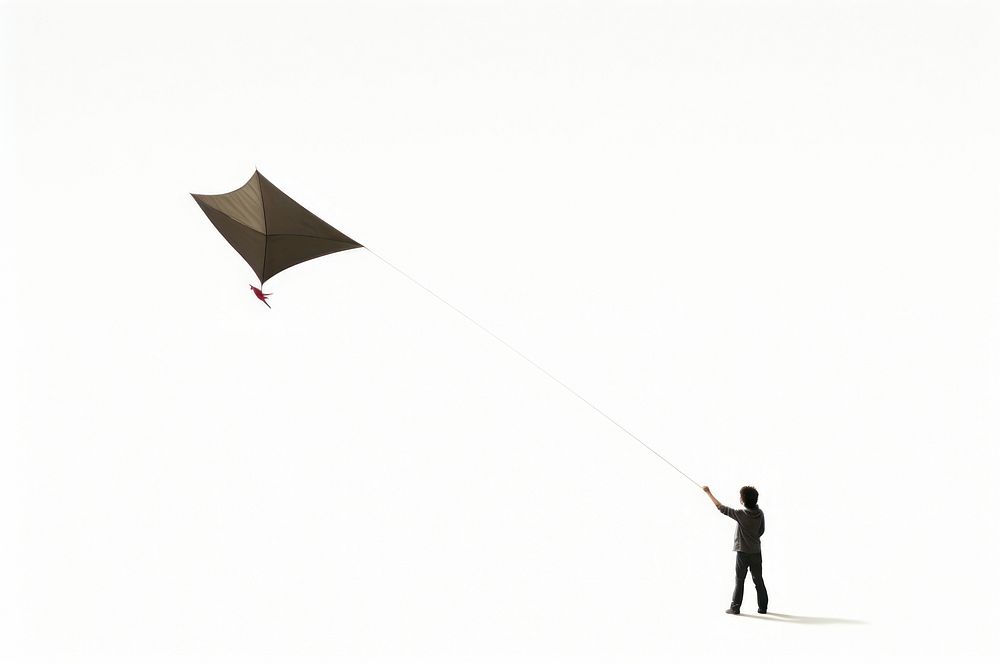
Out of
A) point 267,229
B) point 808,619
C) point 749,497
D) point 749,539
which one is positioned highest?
point 267,229

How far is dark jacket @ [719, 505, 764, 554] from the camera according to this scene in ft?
20.9

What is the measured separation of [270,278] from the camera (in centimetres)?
776

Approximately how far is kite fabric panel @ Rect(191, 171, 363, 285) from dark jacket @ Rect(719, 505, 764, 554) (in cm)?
361

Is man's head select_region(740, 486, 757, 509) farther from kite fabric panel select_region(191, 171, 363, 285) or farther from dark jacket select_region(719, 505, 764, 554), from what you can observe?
kite fabric panel select_region(191, 171, 363, 285)

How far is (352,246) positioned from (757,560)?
4046 mm

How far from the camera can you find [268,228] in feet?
24.8

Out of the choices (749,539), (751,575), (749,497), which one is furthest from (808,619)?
(749,497)

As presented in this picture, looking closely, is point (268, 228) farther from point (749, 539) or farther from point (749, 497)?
point (749, 539)

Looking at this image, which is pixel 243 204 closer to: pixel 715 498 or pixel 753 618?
pixel 715 498

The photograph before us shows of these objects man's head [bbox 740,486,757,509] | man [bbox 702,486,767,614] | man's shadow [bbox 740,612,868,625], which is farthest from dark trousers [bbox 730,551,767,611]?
man's head [bbox 740,486,757,509]

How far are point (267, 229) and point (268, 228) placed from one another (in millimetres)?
18

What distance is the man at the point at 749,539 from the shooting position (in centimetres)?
636

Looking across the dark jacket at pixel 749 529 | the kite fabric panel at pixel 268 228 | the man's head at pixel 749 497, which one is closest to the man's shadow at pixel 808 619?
the dark jacket at pixel 749 529

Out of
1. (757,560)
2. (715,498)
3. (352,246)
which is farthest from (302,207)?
(757,560)
